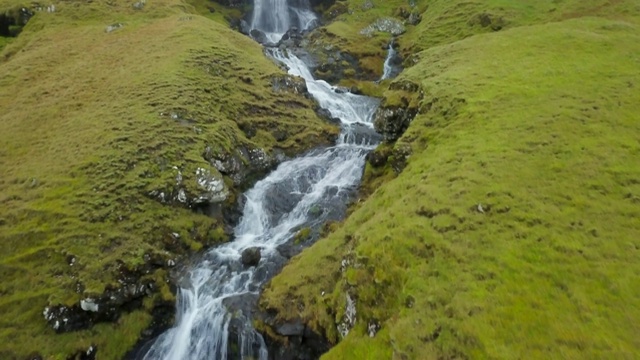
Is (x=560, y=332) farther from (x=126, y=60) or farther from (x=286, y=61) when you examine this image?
(x=286, y=61)

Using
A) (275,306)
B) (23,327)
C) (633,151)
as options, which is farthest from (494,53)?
(23,327)

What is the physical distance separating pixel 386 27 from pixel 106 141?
4640 cm

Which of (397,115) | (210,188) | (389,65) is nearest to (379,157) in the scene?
(397,115)

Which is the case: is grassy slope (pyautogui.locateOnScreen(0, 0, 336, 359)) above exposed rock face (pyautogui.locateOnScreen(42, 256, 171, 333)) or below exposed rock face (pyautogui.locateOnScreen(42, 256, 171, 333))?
above

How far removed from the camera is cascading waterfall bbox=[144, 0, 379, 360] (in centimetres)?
1819

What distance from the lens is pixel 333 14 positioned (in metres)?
68.6

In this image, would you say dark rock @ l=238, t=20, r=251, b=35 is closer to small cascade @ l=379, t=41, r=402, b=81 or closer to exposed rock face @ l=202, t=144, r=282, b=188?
small cascade @ l=379, t=41, r=402, b=81

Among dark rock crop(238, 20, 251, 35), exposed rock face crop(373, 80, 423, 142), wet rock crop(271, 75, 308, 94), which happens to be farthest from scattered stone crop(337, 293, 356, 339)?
dark rock crop(238, 20, 251, 35)

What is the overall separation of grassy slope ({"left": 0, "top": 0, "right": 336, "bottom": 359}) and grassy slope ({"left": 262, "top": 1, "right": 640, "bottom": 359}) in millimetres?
9232

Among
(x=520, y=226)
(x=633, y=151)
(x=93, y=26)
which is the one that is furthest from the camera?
(x=93, y=26)

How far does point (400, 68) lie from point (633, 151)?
37.4m

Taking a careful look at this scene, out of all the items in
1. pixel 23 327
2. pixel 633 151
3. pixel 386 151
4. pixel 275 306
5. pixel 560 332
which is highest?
pixel 633 151

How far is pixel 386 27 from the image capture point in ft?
201

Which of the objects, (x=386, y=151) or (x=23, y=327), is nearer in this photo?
(x=23, y=327)
